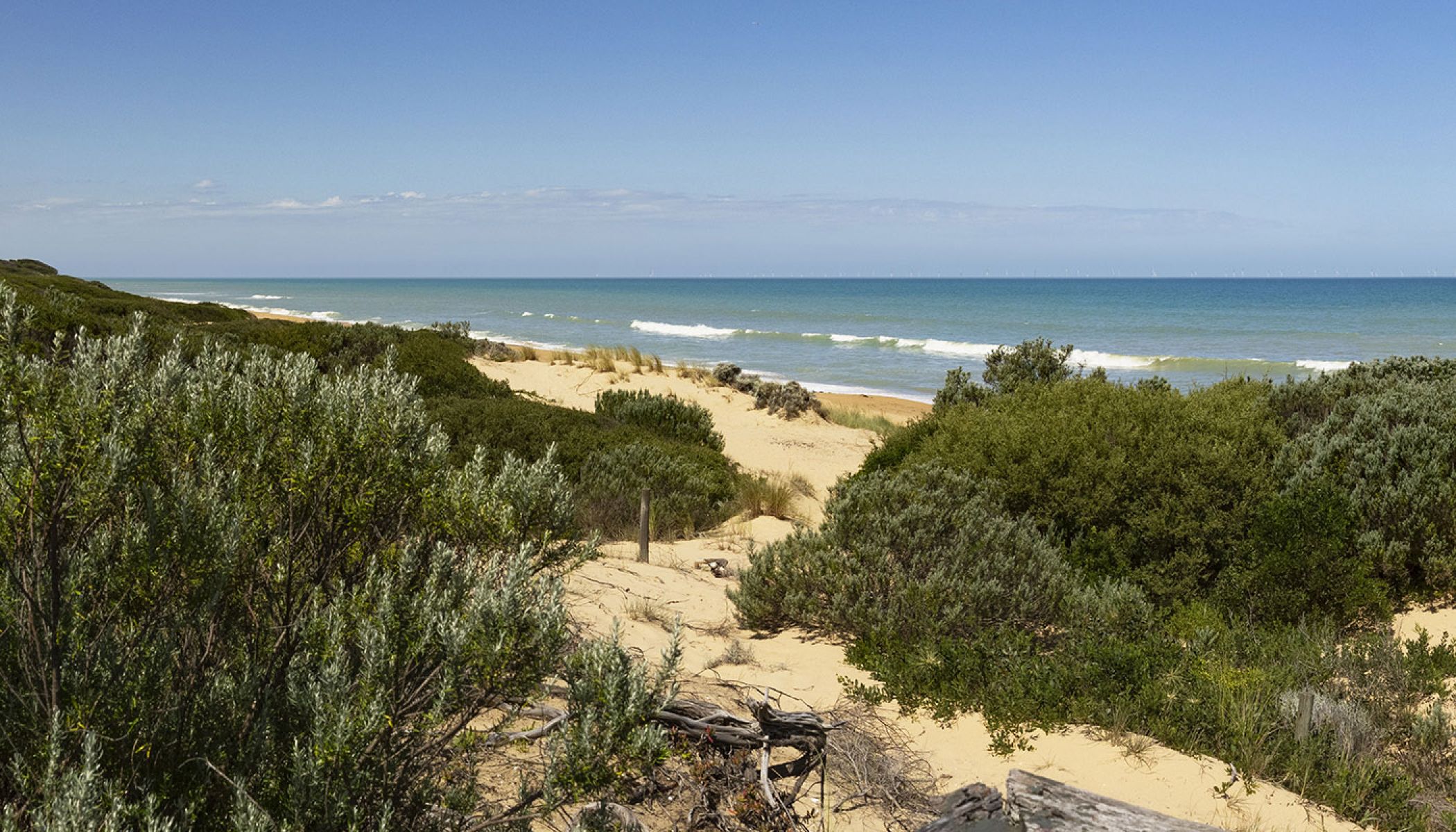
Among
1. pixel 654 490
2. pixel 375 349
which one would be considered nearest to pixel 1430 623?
pixel 654 490

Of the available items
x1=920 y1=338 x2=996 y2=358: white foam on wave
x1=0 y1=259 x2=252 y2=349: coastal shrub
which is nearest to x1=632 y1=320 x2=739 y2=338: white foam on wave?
x1=920 y1=338 x2=996 y2=358: white foam on wave

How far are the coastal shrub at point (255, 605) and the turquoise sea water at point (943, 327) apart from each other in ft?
57.3

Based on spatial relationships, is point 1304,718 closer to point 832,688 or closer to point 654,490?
point 832,688

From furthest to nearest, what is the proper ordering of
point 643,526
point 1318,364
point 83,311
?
point 1318,364 → point 83,311 → point 643,526

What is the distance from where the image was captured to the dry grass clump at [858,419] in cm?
2258

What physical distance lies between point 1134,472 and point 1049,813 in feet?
15.3

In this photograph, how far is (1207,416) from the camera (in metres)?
8.66

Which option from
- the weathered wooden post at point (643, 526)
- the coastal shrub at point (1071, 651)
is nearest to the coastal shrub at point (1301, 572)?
the coastal shrub at point (1071, 651)

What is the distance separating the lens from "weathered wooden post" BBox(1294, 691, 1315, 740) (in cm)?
512

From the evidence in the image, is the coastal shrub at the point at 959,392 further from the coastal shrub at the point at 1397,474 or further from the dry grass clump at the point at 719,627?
the dry grass clump at the point at 719,627

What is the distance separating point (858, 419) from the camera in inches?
928

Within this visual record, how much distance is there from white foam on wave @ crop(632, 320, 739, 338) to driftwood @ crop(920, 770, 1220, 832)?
172 ft

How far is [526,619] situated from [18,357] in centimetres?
168

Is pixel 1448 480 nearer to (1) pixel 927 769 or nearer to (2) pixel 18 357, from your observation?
(1) pixel 927 769
